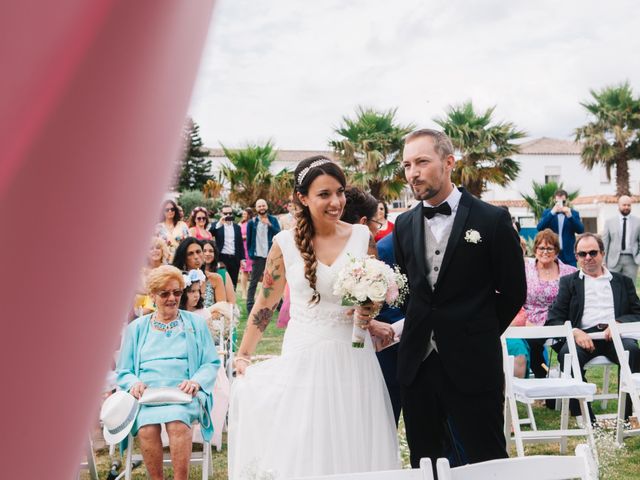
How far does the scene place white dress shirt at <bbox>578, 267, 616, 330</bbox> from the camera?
6812 mm

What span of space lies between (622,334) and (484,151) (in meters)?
22.8

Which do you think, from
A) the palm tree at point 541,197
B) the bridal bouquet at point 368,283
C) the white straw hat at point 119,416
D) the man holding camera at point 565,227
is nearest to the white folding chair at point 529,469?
the bridal bouquet at point 368,283

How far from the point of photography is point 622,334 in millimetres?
6445

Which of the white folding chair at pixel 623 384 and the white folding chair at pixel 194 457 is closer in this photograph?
A: the white folding chair at pixel 194 457

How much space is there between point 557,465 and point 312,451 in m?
1.44

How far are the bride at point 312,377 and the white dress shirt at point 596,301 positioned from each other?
3.84m

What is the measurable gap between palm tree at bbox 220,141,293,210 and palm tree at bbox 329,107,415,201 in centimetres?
283

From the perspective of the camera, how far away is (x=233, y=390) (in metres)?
3.93

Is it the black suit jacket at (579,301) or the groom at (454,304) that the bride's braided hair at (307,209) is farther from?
the black suit jacket at (579,301)

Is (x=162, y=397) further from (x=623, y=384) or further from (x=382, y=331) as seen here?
(x=623, y=384)

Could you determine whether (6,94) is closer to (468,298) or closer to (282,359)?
(468,298)

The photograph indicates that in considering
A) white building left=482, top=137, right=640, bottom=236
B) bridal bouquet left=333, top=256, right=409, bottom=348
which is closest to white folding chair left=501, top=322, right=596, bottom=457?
bridal bouquet left=333, top=256, right=409, bottom=348

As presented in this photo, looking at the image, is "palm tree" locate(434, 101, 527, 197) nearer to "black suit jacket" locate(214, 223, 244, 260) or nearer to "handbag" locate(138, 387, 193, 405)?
"black suit jacket" locate(214, 223, 244, 260)

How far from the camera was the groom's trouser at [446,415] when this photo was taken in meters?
3.38
